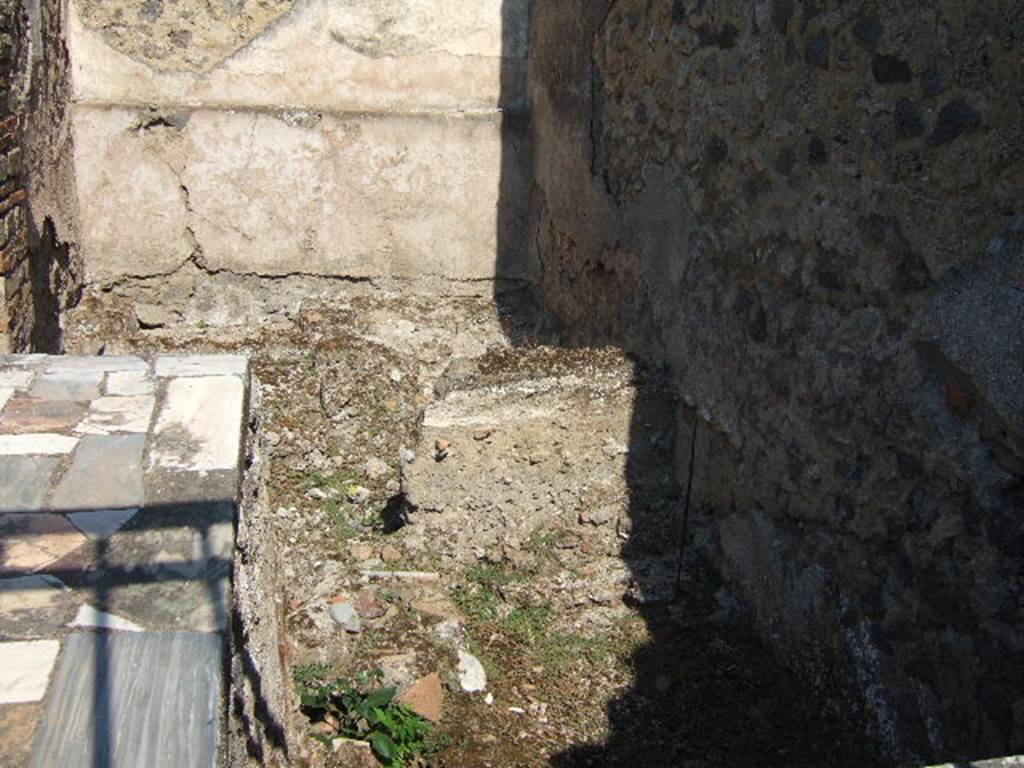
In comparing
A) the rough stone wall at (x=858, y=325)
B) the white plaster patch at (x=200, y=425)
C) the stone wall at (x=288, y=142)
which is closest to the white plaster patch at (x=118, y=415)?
the white plaster patch at (x=200, y=425)

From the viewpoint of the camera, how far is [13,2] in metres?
4.63

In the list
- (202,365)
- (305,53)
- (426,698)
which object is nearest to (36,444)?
(202,365)

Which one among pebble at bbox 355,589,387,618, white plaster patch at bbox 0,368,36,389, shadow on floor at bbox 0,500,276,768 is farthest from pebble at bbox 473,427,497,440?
shadow on floor at bbox 0,500,276,768

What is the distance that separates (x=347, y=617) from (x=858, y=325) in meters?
1.62

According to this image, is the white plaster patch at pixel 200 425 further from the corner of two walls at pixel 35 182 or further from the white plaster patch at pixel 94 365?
the corner of two walls at pixel 35 182

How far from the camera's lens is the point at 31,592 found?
1.83 metres

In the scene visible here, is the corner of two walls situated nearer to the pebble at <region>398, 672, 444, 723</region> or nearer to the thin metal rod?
the pebble at <region>398, 672, 444, 723</region>

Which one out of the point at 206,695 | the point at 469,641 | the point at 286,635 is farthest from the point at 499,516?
the point at 206,695

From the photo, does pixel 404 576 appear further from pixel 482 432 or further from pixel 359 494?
pixel 359 494

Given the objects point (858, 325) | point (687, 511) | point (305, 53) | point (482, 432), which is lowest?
point (687, 511)

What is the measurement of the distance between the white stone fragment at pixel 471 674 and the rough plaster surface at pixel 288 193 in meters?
3.34

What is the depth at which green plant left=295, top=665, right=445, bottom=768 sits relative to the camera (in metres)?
2.77

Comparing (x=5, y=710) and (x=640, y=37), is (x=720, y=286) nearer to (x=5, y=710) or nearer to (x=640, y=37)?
(x=640, y=37)

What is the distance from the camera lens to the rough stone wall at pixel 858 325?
7.34 ft
